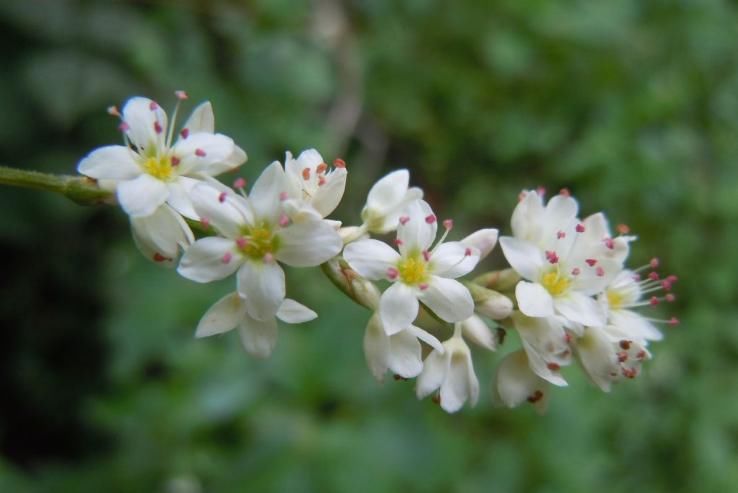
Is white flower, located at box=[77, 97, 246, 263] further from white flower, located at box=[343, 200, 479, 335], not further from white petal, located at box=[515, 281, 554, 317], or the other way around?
white petal, located at box=[515, 281, 554, 317]

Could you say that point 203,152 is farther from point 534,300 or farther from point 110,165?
point 534,300

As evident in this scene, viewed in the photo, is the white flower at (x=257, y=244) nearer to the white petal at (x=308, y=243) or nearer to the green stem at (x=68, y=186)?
the white petal at (x=308, y=243)

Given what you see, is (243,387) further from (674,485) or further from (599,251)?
(674,485)

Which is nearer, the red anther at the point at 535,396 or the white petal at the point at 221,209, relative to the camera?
the white petal at the point at 221,209

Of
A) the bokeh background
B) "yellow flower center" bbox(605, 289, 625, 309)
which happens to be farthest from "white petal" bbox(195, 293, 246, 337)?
the bokeh background

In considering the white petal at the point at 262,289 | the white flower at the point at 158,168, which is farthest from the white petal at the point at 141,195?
the white petal at the point at 262,289

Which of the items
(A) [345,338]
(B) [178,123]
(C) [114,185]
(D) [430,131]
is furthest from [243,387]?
(D) [430,131]
